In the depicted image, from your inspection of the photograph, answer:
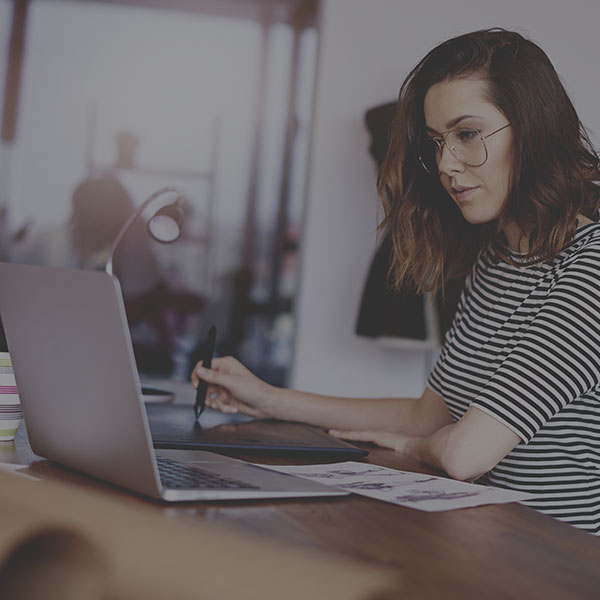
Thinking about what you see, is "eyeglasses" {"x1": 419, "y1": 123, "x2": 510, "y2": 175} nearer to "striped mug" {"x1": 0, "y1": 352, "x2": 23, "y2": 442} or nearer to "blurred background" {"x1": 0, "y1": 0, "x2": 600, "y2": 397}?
"striped mug" {"x1": 0, "y1": 352, "x2": 23, "y2": 442}

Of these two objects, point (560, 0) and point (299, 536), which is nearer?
point (299, 536)

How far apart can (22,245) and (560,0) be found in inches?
94.6

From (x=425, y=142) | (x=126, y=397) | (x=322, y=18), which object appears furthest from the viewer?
(x=322, y=18)

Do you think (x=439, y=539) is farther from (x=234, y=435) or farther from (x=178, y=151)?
(x=178, y=151)

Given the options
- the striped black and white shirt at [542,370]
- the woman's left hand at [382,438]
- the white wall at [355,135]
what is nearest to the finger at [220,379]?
the woman's left hand at [382,438]

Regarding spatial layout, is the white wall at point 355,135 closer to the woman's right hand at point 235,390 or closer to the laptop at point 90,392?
the woman's right hand at point 235,390

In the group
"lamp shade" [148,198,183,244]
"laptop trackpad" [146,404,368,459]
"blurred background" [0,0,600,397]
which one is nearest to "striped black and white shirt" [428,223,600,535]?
"laptop trackpad" [146,404,368,459]

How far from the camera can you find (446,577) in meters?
0.62

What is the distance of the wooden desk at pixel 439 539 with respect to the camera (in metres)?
0.62

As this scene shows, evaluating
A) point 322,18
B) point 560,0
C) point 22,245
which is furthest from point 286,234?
point 560,0

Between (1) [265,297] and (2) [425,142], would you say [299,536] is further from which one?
(1) [265,297]

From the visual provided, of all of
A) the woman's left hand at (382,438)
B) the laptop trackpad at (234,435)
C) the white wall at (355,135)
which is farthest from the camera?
the white wall at (355,135)

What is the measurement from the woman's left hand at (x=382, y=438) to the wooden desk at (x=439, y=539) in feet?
1.43

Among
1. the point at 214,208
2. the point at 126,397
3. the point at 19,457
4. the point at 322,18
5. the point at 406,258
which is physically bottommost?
the point at 19,457
